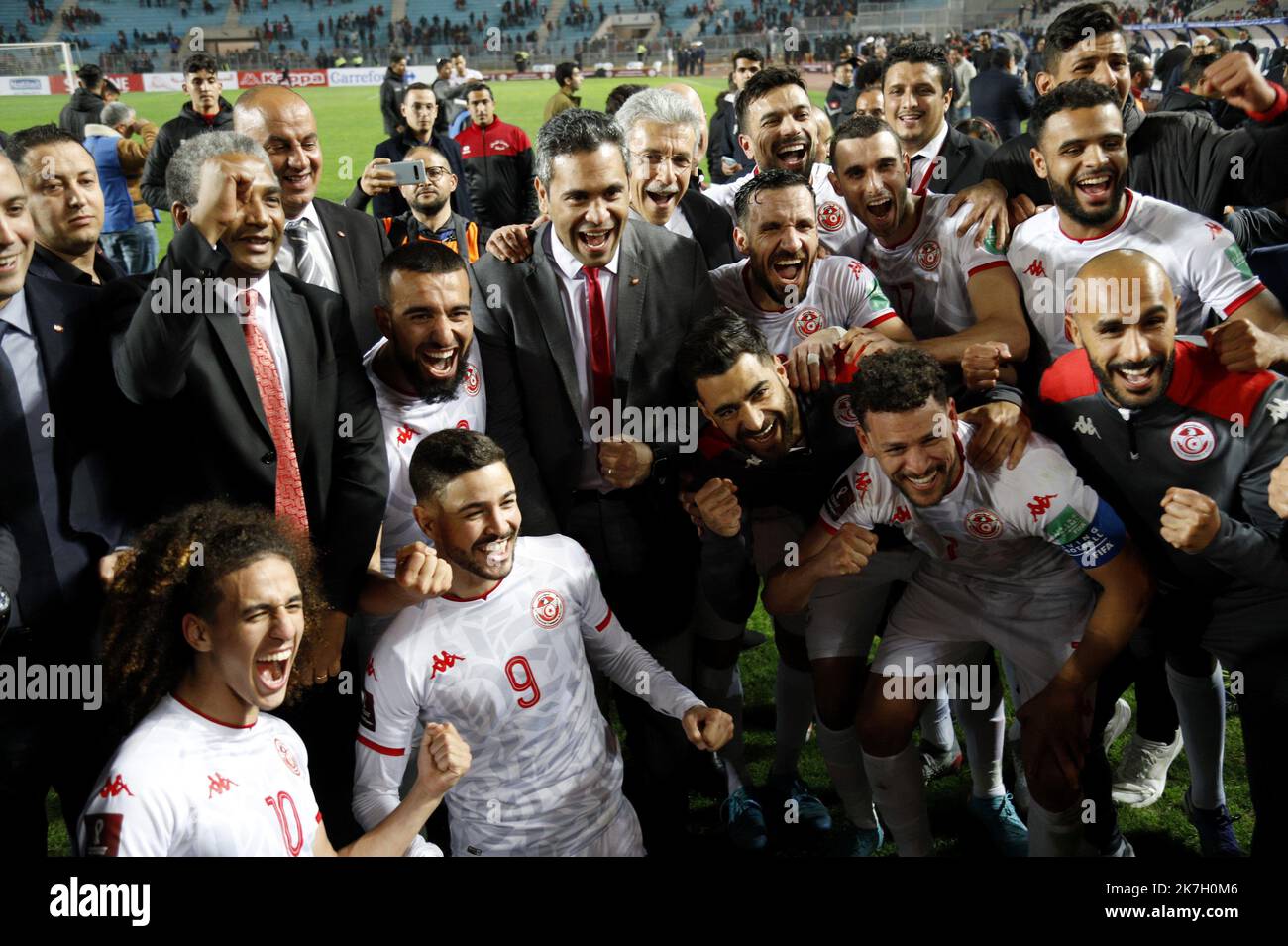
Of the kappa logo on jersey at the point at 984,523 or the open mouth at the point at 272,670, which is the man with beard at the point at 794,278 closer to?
the kappa logo on jersey at the point at 984,523

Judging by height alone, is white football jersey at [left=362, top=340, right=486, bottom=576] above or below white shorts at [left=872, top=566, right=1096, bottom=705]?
above

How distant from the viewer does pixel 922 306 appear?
3.48 metres

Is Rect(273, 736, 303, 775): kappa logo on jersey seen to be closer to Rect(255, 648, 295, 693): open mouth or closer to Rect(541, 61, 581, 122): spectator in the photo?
Rect(255, 648, 295, 693): open mouth

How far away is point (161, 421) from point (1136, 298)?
8.13 feet

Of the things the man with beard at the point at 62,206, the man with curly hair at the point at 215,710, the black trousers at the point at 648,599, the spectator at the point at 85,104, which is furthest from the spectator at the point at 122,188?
the man with curly hair at the point at 215,710

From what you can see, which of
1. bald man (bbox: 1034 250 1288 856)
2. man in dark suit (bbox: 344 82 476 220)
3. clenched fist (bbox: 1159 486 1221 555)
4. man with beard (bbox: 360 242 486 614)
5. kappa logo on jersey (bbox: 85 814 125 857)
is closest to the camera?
kappa logo on jersey (bbox: 85 814 125 857)

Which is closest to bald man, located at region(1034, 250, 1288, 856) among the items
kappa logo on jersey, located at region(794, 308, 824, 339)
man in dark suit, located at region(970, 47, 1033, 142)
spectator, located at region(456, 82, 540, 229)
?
kappa logo on jersey, located at region(794, 308, 824, 339)

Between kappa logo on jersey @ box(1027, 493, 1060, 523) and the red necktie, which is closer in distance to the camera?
kappa logo on jersey @ box(1027, 493, 1060, 523)

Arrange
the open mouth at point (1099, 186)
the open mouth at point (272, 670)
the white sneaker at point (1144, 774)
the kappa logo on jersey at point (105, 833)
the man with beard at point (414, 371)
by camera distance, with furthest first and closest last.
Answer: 1. the white sneaker at point (1144, 774)
2. the open mouth at point (1099, 186)
3. the man with beard at point (414, 371)
4. the open mouth at point (272, 670)
5. the kappa logo on jersey at point (105, 833)

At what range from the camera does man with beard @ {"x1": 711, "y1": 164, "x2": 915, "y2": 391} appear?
3160 millimetres

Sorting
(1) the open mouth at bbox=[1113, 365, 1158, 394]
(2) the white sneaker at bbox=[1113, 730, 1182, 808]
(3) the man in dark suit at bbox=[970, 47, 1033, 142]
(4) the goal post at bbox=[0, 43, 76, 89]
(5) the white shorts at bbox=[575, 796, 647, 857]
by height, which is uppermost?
(4) the goal post at bbox=[0, 43, 76, 89]

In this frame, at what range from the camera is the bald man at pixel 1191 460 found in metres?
2.70

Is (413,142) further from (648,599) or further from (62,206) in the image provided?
(648,599)

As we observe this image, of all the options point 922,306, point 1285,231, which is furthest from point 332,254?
point 1285,231
